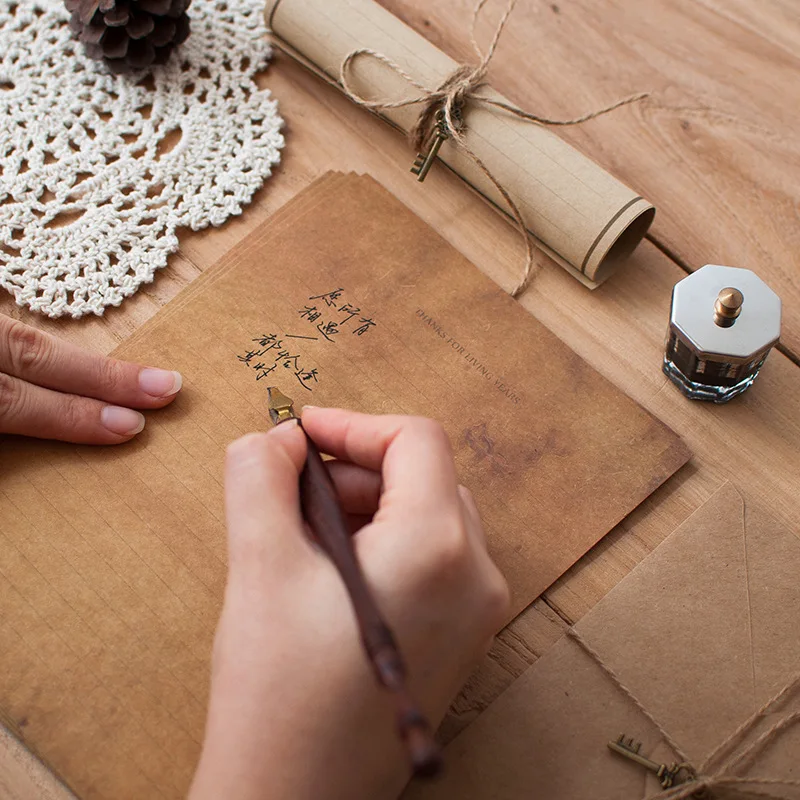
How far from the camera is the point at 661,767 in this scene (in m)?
0.64

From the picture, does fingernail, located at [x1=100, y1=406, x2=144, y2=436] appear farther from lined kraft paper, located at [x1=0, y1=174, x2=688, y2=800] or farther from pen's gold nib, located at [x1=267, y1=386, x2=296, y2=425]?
pen's gold nib, located at [x1=267, y1=386, x2=296, y2=425]

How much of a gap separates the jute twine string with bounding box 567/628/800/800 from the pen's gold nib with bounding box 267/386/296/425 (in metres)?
0.33

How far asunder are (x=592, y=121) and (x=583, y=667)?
57 centimetres

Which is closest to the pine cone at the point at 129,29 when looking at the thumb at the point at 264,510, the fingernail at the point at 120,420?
the fingernail at the point at 120,420

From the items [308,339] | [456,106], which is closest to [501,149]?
[456,106]

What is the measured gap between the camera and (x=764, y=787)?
64cm

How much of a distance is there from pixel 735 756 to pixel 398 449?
0.36m

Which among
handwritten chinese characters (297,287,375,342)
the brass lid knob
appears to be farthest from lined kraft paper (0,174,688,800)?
the brass lid knob

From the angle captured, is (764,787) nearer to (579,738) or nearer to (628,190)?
(579,738)

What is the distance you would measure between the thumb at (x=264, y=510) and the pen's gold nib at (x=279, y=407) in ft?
0.18

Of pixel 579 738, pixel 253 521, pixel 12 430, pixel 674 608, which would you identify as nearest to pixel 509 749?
pixel 579 738

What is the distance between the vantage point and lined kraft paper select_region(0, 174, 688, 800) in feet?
2.17

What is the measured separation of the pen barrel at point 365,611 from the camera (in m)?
0.37

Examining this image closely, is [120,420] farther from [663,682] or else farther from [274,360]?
[663,682]
